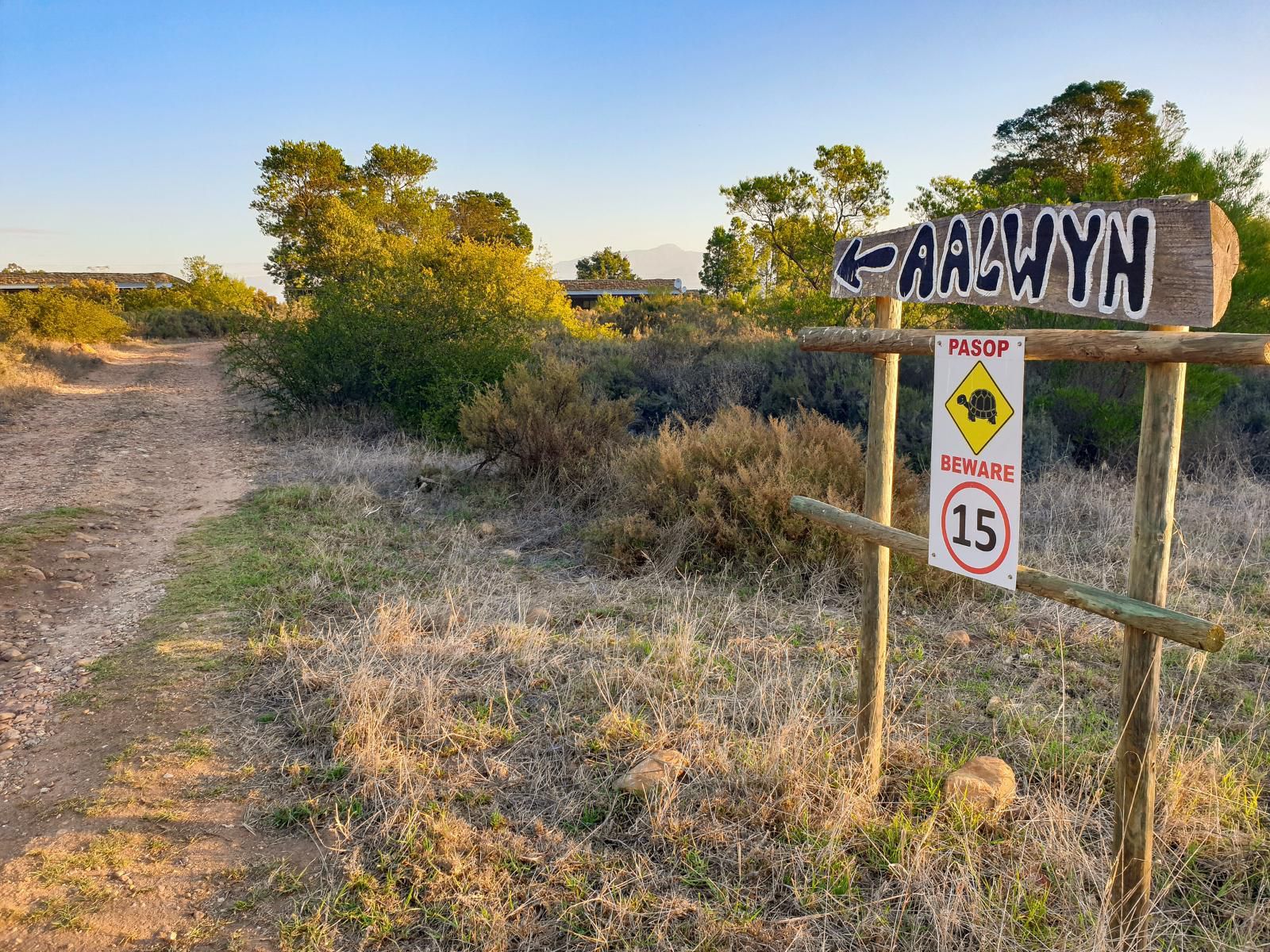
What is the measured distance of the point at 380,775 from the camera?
11.0ft

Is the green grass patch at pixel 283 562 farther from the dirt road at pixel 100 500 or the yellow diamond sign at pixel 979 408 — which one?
the yellow diamond sign at pixel 979 408

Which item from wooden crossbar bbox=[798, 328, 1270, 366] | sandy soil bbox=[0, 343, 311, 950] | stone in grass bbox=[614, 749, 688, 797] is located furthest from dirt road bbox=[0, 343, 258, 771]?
wooden crossbar bbox=[798, 328, 1270, 366]

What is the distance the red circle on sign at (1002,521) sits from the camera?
2.49 meters

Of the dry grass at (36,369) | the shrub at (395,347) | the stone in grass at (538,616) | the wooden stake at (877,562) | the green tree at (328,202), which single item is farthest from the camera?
the green tree at (328,202)

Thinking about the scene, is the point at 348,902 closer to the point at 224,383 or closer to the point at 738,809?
the point at 738,809

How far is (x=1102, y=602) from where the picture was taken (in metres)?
2.30

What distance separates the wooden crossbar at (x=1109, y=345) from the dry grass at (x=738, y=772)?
155 centimetres

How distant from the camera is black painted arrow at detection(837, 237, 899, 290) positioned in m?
3.05

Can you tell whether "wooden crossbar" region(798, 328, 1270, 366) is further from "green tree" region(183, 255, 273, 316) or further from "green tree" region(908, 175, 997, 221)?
"green tree" region(183, 255, 273, 316)

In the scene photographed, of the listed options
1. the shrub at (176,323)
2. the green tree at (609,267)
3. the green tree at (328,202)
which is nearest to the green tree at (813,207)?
the green tree at (328,202)

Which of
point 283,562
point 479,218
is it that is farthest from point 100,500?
point 479,218

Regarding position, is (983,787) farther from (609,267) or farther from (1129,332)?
(609,267)

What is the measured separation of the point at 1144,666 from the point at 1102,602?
0.24 meters

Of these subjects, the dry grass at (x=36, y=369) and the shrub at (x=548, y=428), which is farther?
the dry grass at (x=36, y=369)
